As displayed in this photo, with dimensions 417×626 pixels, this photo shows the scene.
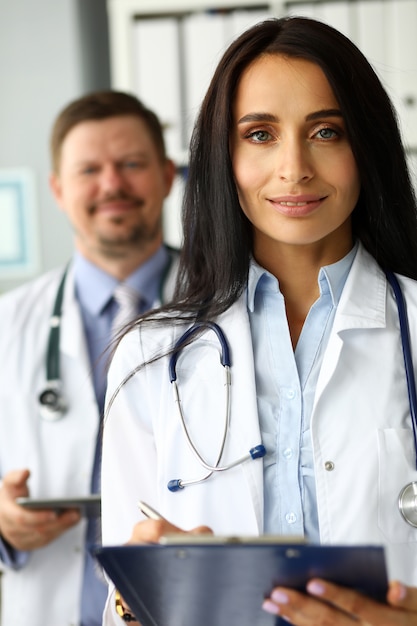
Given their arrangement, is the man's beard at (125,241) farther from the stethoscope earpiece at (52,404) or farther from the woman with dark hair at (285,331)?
the woman with dark hair at (285,331)

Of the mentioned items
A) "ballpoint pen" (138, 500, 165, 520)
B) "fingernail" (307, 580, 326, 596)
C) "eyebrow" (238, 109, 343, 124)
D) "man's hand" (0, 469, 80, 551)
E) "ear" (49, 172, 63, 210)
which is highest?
"eyebrow" (238, 109, 343, 124)

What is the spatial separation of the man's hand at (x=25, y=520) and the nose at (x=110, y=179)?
2.40 feet

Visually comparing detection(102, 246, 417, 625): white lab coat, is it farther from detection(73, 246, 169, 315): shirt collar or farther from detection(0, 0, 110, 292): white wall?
detection(0, 0, 110, 292): white wall

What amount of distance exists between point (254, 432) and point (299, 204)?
0.98 ft

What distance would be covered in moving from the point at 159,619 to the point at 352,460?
0.31m

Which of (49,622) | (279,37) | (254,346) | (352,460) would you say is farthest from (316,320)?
(49,622)

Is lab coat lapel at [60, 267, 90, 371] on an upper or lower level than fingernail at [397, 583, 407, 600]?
upper

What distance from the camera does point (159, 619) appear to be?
1.12 m

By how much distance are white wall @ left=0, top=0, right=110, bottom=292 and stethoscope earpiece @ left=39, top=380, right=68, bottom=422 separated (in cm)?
132

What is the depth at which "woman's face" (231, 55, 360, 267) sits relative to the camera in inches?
48.5

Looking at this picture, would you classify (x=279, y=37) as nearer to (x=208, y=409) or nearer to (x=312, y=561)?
(x=208, y=409)

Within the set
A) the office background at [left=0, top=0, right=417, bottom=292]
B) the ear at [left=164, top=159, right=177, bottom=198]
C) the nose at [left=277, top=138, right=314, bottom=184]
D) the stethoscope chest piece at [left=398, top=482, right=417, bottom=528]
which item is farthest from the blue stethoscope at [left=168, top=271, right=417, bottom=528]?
the office background at [left=0, top=0, right=417, bottom=292]

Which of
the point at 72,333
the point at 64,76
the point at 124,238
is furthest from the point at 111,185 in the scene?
the point at 64,76

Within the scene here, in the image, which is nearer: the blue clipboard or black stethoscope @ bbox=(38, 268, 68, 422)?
the blue clipboard
